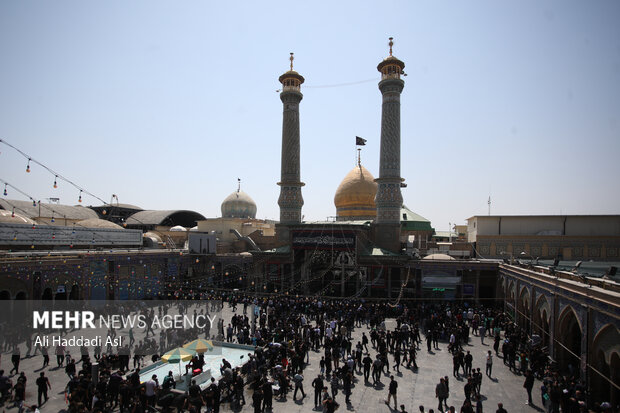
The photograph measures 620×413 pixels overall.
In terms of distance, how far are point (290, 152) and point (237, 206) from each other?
16215mm

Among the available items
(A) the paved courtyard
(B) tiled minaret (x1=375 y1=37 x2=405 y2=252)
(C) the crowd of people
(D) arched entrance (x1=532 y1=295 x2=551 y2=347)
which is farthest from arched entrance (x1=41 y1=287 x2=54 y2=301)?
(D) arched entrance (x1=532 y1=295 x2=551 y2=347)

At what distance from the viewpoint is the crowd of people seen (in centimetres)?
1078

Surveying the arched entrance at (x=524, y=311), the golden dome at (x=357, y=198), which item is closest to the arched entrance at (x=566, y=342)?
the arched entrance at (x=524, y=311)

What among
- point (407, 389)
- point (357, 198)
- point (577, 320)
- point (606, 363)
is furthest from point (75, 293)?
point (606, 363)

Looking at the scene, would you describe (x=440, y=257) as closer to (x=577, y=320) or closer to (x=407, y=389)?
(x=577, y=320)

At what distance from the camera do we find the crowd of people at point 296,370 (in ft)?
35.4

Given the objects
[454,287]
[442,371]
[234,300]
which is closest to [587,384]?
[442,371]

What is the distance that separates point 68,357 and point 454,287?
75.9ft

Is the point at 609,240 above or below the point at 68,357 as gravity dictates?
above

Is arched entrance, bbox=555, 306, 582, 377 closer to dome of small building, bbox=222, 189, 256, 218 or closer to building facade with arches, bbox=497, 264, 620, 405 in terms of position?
building facade with arches, bbox=497, 264, 620, 405

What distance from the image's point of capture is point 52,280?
23.0m

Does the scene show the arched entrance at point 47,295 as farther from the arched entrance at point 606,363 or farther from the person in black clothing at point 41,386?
the arched entrance at point 606,363

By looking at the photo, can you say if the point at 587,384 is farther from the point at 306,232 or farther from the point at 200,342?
the point at 306,232

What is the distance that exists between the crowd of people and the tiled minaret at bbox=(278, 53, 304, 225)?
1438cm
